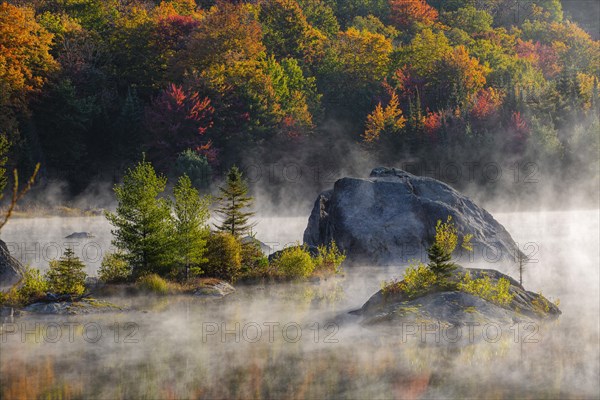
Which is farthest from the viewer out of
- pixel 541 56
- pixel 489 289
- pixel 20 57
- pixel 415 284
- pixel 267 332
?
pixel 541 56

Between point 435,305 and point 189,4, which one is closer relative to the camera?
point 435,305

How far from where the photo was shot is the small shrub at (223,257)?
29.1m

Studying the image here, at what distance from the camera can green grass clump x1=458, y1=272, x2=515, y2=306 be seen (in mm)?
21438

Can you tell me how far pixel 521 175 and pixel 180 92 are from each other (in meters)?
31.5

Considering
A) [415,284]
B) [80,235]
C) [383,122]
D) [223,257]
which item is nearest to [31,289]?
[223,257]

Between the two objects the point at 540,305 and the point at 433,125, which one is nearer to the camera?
the point at 540,305

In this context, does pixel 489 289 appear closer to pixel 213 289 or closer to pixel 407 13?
pixel 213 289

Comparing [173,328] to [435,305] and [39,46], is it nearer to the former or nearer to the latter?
[435,305]

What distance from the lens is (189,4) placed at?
97.4 m

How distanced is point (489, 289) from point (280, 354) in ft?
23.0

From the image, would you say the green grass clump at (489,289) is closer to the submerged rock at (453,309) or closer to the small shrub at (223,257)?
the submerged rock at (453,309)

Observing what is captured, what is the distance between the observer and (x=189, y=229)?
27438mm

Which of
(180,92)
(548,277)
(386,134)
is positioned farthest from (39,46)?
(548,277)

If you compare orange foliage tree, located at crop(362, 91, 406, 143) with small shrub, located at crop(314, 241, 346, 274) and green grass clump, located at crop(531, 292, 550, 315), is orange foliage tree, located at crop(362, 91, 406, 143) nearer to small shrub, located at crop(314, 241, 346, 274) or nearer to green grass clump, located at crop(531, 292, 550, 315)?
small shrub, located at crop(314, 241, 346, 274)
